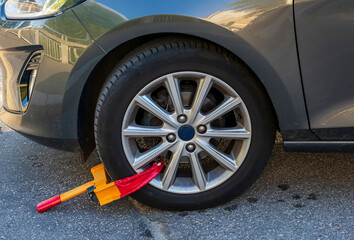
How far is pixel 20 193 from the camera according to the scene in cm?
248

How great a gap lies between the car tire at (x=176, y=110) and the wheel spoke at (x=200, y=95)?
0.04 m

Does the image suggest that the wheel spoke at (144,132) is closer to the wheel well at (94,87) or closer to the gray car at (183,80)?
the gray car at (183,80)

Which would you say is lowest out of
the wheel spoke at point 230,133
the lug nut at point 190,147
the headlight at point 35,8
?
the lug nut at point 190,147

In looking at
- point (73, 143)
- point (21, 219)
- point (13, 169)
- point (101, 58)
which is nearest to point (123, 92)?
point (101, 58)

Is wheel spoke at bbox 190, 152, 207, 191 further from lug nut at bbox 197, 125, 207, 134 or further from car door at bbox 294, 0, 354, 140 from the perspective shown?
car door at bbox 294, 0, 354, 140

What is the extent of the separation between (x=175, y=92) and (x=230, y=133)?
0.36 meters

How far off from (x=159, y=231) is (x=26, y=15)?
4.18 ft

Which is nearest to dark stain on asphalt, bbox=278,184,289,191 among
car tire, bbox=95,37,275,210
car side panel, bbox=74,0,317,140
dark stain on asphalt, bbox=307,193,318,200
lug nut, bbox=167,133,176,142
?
dark stain on asphalt, bbox=307,193,318,200

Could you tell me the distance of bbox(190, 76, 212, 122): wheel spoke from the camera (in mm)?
2029

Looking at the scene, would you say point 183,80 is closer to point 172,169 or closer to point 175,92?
point 175,92

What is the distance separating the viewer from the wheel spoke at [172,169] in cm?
210

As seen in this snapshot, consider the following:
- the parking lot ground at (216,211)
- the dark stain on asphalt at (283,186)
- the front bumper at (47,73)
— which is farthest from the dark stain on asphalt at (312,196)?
the front bumper at (47,73)

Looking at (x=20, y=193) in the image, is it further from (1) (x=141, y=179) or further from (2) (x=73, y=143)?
(1) (x=141, y=179)

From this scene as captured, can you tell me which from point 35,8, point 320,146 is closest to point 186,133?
point 320,146
